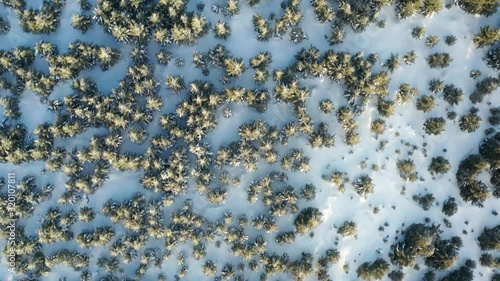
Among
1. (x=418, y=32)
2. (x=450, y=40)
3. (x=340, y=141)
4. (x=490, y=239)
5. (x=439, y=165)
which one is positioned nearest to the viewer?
(x=490, y=239)

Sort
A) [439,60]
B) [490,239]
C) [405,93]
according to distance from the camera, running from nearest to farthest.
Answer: [490,239] → [405,93] → [439,60]

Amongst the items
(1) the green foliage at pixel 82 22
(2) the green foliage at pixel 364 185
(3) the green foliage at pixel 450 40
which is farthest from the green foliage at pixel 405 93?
(1) the green foliage at pixel 82 22

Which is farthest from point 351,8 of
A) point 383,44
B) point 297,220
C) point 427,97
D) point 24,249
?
point 24,249

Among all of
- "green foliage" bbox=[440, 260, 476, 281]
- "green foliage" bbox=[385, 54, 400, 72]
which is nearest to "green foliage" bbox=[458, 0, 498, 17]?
"green foliage" bbox=[385, 54, 400, 72]

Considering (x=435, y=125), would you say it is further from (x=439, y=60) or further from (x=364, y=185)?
(x=364, y=185)

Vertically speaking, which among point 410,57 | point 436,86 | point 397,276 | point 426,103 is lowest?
point 397,276

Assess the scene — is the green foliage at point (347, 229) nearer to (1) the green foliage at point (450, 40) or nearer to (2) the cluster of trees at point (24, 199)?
(1) the green foliage at point (450, 40)

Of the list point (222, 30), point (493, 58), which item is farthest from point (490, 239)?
point (222, 30)

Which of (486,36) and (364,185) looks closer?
(486,36)

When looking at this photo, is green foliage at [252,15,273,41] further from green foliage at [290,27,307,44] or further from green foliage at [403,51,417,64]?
green foliage at [403,51,417,64]
